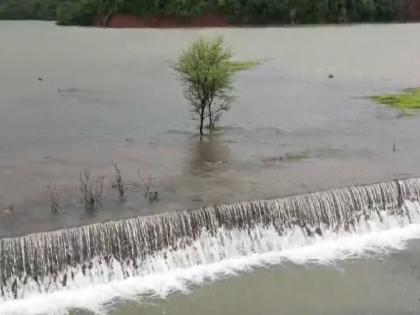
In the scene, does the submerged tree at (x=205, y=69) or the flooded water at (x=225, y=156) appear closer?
the flooded water at (x=225, y=156)

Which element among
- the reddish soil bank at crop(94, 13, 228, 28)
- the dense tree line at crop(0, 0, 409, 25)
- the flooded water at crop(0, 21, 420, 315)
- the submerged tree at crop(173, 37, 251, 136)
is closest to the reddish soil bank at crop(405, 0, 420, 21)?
the dense tree line at crop(0, 0, 409, 25)

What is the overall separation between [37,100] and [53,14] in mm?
53646

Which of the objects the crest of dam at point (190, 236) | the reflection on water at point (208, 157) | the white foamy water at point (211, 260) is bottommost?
the white foamy water at point (211, 260)

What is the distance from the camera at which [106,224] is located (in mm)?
9875

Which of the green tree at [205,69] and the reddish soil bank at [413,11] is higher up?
the reddish soil bank at [413,11]

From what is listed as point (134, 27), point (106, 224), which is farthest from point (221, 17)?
point (106, 224)

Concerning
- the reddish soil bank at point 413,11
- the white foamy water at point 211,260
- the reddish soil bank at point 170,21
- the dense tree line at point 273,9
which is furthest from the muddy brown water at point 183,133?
the reddish soil bank at point 413,11

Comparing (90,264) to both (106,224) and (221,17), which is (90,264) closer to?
(106,224)

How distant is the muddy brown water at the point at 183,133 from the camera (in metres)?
11.9

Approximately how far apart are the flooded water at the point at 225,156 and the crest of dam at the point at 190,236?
347 mm

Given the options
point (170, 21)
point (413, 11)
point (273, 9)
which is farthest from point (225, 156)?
point (413, 11)

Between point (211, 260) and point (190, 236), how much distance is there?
457 millimetres

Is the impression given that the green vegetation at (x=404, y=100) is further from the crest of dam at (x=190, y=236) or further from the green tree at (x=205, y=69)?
the crest of dam at (x=190, y=236)

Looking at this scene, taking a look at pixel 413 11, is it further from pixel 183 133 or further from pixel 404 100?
pixel 183 133
